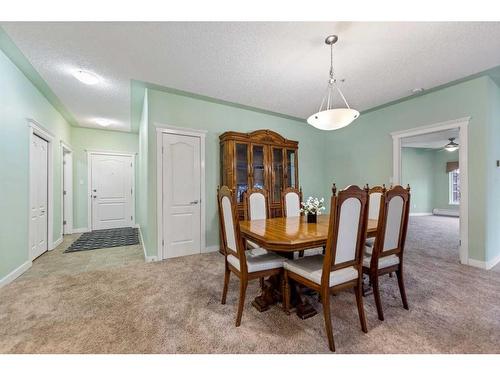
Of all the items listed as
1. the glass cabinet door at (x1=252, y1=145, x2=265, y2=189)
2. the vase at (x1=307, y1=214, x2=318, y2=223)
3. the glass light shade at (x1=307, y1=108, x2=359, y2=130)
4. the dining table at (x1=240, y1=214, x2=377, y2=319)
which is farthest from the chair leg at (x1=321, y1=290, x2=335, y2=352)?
the glass cabinet door at (x1=252, y1=145, x2=265, y2=189)

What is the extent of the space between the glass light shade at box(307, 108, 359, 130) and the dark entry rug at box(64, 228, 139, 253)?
3910 mm

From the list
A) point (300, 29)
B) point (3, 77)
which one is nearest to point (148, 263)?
point (3, 77)

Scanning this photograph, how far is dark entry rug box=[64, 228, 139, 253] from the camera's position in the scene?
3.92 metres

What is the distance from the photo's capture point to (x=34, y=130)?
122 inches

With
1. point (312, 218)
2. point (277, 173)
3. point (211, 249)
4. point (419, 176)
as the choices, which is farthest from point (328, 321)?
point (419, 176)

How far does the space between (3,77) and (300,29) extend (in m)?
3.19

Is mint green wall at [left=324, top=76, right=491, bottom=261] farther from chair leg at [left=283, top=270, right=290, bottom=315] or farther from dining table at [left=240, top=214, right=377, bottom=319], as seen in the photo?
chair leg at [left=283, top=270, right=290, bottom=315]

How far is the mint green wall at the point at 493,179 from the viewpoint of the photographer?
282 centimetres

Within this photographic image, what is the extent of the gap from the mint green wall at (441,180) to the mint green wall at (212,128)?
20.2ft

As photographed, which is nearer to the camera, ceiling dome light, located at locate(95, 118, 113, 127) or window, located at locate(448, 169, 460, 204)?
ceiling dome light, located at locate(95, 118, 113, 127)

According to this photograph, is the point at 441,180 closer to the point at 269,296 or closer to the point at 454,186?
the point at 454,186

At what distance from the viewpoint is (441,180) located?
804 cm

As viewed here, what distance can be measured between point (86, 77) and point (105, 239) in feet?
10.3
